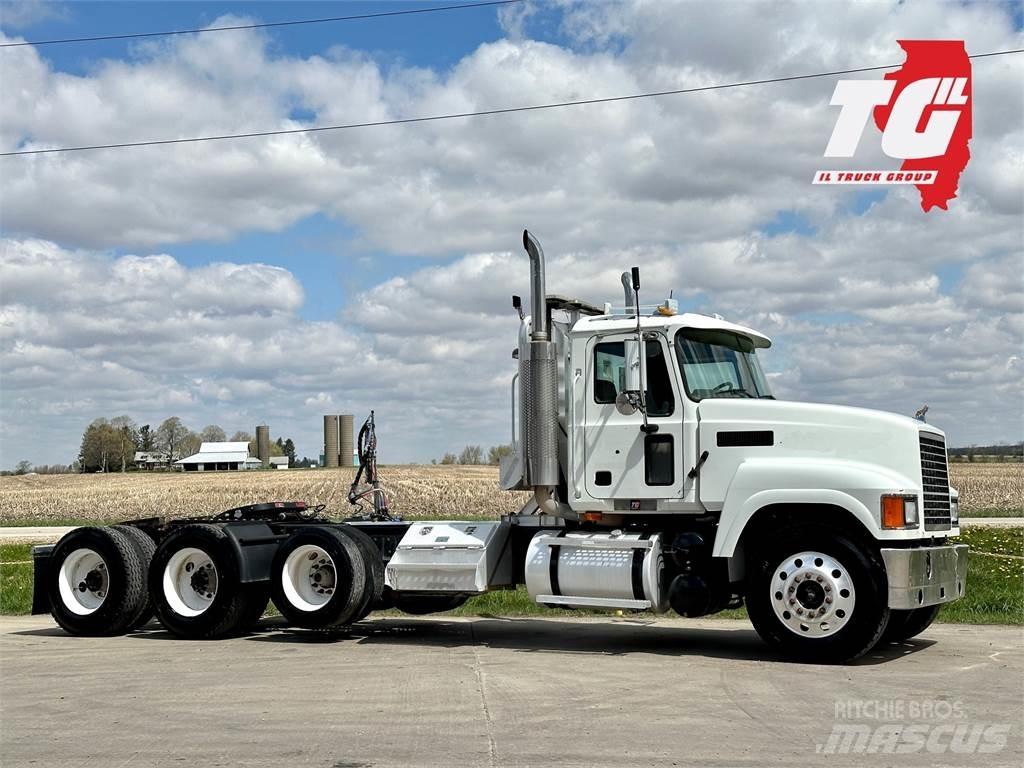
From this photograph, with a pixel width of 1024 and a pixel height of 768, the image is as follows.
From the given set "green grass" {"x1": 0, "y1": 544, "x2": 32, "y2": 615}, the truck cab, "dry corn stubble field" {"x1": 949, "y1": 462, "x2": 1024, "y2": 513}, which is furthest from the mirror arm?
"dry corn stubble field" {"x1": 949, "y1": 462, "x2": 1024, "y2": 513}

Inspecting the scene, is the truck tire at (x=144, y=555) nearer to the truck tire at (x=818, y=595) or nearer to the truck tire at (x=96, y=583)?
the truck tire at (x=96, y=583)

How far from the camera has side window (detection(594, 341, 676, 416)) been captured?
12812mm

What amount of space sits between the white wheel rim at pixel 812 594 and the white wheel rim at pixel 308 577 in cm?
483

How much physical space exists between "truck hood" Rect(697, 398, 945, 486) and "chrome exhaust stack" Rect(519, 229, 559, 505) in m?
1.64

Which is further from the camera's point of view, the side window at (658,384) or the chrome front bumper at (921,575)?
the side window at (658,384)

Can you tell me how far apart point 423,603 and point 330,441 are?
10930 millimetres

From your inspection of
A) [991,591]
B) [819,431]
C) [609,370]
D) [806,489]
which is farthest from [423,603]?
[991,591]

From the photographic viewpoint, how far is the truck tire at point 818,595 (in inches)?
451

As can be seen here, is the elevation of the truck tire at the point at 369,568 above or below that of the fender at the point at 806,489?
below

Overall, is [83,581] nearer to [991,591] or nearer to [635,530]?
[635,530]

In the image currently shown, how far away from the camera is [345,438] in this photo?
2830 centimetres

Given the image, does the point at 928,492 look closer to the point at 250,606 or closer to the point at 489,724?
the point at 489,724

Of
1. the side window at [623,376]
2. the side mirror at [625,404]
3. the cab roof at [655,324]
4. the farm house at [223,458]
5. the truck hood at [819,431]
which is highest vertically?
the farm house at [223,458]

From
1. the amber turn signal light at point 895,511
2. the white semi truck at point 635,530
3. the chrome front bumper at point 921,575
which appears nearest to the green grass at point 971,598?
the white semi truck at point 635,530
